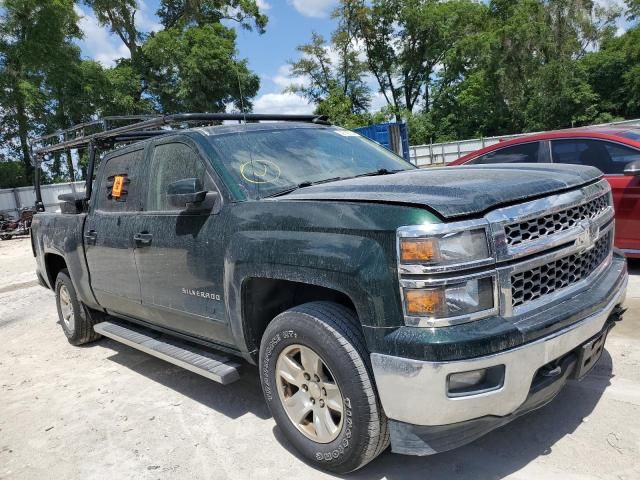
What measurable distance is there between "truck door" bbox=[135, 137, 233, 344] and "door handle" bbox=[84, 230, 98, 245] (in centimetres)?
85

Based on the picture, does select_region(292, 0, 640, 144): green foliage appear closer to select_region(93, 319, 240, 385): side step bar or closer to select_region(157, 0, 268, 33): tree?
select_region(157, 0, 268, 33): tree

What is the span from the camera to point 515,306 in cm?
242

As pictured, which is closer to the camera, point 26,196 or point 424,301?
point 424,301

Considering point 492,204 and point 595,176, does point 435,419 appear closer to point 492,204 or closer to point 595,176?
point 492,204

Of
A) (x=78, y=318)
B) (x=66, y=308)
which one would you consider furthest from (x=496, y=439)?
(x=66, y=308)

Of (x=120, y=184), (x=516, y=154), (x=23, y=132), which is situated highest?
(x=23, y=132)

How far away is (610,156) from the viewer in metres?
5.88

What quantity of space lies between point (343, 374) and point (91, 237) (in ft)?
10.3

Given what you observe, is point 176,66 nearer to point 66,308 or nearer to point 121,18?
point 121,18

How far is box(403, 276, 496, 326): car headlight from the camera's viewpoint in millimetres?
2283

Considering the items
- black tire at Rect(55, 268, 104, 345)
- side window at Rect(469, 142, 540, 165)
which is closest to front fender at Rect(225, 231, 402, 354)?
black tire at Rect(55, 268, 104, 345)

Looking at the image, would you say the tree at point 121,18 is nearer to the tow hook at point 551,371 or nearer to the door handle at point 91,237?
the door handle at point 91,237

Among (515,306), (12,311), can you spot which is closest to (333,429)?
(515,306)

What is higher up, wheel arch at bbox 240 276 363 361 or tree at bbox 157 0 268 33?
tree at bbox 157 0 268 33
